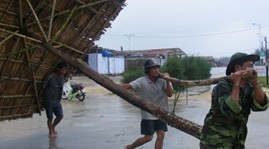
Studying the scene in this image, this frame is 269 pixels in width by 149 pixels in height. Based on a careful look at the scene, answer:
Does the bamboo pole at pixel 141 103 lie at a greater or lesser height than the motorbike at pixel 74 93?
greater

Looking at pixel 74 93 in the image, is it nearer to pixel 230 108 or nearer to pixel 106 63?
pixel 230 108

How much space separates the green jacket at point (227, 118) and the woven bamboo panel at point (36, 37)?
4.36m

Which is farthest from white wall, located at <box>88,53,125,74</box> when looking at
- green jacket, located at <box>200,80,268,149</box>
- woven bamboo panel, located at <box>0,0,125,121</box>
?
green jacket, located at <box>200,80,268,149</box>

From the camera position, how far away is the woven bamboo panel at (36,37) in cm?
798

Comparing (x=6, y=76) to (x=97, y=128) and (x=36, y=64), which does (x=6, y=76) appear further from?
(x=97, y=128)

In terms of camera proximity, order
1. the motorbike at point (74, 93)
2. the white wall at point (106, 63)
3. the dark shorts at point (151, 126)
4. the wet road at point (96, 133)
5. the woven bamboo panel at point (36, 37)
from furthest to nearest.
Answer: the white wall at point (106, 63) < the motorbike at point (74, 93) < the wet road at point (96, 133) < the woven bamboo panel at point (36, 37) < the dark shorts at point (151, 126)

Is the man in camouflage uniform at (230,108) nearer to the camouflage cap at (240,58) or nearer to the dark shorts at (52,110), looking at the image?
the camouflage cap at (240,58)

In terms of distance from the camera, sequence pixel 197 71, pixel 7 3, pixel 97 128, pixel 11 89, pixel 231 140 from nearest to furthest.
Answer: pixel 231 140, pixel 7 3, pixel 11 89, pixel 97 128, pixel 197 71

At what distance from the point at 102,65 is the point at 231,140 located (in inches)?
1802

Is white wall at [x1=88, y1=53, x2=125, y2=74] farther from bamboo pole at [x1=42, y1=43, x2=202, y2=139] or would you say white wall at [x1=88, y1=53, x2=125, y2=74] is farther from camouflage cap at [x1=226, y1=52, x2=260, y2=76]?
camouflage cap at [x1=226, y1=52, x2=260, y2=76]

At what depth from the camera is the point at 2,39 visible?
311 inches

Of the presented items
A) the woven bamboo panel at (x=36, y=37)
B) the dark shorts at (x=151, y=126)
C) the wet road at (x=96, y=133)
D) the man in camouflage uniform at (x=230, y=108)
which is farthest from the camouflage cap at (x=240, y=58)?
the wet road at (x=96, y=133)

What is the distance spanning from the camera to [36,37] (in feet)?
27.5

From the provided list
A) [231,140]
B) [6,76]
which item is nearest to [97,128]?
[6,76]
